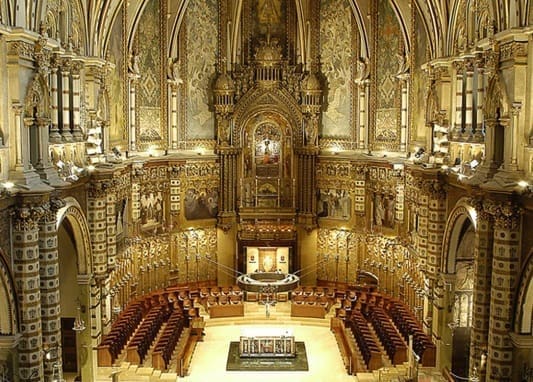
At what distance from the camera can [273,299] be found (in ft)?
113

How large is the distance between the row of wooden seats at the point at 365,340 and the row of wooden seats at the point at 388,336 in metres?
0.42

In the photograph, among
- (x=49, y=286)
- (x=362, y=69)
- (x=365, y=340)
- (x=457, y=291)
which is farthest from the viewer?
(x=362, y=69)

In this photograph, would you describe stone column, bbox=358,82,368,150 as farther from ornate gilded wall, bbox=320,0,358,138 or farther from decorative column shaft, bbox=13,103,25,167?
decorative column shaft, bbox=13,103,25,167

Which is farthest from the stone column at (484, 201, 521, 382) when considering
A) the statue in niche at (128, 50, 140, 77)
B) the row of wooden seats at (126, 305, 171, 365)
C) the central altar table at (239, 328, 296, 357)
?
the statue in niche at (128, 50, 140, 77)

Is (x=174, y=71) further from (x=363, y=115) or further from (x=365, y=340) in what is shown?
(x=365, y=340)

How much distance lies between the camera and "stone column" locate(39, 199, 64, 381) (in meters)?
20.2

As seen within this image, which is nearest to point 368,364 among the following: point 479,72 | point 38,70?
point 479,72

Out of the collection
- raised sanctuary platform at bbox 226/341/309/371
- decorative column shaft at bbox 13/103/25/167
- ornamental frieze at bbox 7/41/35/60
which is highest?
ornamental frieze at bbox 7/41/35/60

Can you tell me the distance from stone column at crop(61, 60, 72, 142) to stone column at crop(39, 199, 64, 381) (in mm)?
3767

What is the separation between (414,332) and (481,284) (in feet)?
Answer: 24.3

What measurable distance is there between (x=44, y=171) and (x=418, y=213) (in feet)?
50.7

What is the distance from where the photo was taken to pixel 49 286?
2052 centimetres

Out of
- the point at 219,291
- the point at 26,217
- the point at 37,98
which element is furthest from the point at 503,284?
the point at 219,291

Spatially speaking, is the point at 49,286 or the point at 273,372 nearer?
the point at 49,286
